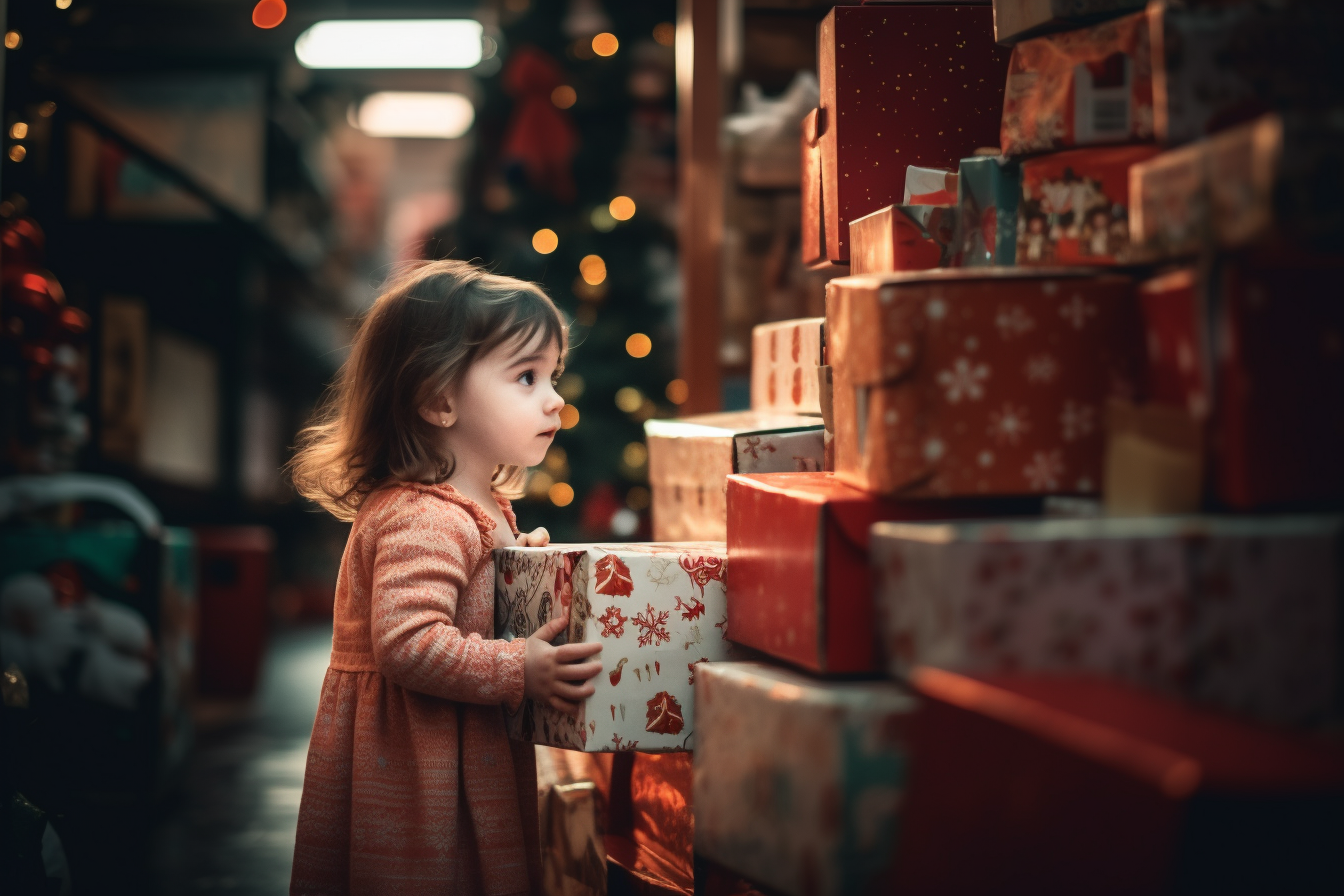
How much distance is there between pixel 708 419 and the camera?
1.78 m

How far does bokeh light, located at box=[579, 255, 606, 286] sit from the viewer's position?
14.2 ft

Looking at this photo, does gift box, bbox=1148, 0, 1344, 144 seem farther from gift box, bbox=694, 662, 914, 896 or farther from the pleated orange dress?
the pleated orange dress

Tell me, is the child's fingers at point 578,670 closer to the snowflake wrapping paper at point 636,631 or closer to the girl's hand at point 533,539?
the snowflake wrapping paper at point 636,631

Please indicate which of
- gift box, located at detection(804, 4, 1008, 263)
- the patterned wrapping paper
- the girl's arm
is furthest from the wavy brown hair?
the patterned wrapping paper

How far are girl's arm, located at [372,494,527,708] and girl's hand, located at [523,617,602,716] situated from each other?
15 mm

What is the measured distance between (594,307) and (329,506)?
2881 millimetres

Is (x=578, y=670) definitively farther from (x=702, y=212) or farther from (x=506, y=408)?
(x=702, y=212)

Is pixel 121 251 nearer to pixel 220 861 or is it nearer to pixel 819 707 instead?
pixel 220 861

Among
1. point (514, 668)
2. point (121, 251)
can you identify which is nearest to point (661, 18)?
point (121, 251)

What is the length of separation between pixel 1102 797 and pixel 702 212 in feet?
5.70

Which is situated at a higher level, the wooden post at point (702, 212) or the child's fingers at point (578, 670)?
the wooden post at point (702, 212)

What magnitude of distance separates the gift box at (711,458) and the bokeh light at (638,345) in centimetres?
247

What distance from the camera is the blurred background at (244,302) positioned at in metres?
2.35

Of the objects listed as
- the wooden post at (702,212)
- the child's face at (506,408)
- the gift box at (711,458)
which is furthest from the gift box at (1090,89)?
the wooden post at (702,212)
